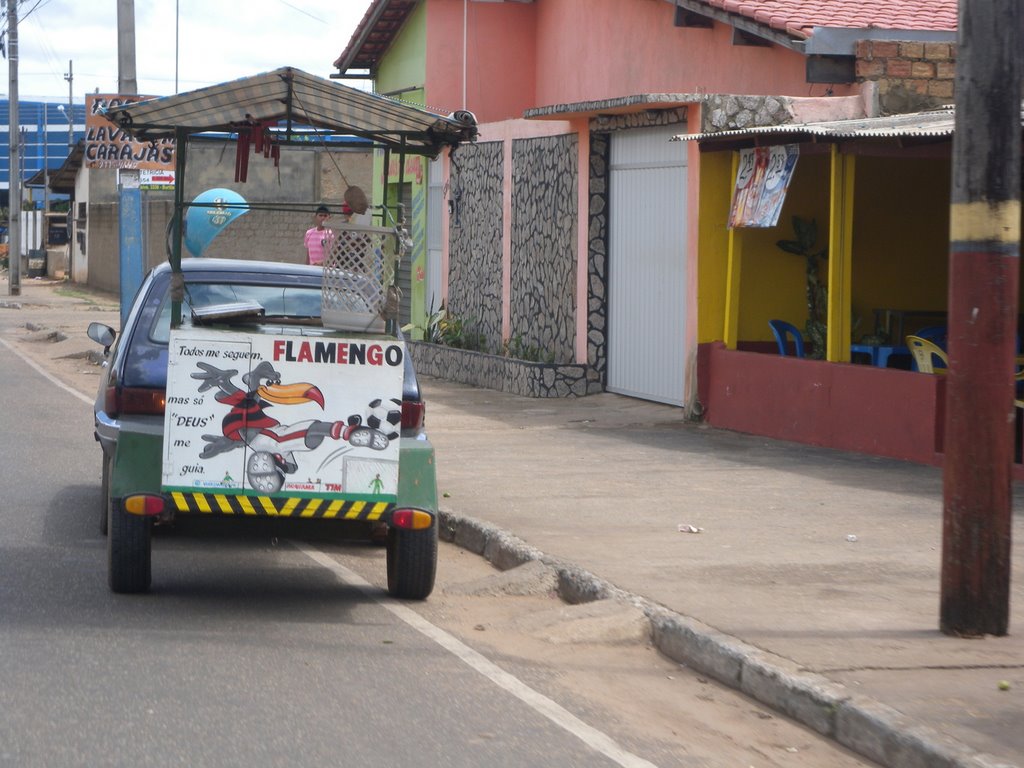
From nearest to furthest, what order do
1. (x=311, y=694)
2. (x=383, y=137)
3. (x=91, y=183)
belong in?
(x=311, y=694) → (x=383, y=137) → (x=91, y=183)

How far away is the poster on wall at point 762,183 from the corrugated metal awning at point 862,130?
21 centimetres

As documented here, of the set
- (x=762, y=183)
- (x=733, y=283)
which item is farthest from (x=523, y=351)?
(x=762, y=183)

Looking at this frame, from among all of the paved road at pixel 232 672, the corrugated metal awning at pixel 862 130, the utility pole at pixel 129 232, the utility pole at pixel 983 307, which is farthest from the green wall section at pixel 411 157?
the utility pole at pixel 983 307

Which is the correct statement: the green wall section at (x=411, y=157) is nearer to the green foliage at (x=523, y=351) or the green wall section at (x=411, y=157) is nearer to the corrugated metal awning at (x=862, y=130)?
the green foliage at (x=523, y=351)

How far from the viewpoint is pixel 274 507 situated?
6.93 m

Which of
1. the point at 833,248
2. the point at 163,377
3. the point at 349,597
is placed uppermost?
the point at 833,248

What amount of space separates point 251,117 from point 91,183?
42.2 meters

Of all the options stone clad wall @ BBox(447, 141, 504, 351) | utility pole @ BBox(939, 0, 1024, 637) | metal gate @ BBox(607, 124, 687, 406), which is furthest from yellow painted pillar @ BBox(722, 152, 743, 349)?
utility pole @ BBox(939, 0, 1024, 637)

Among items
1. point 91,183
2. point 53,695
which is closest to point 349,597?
point 53,695

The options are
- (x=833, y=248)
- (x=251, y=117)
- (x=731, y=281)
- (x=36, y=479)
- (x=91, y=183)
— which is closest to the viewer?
(x=251, y=117)

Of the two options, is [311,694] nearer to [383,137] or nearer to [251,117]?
[251,117]

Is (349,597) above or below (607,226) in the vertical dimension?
below

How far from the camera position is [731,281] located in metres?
14.0

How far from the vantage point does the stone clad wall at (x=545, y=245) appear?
1728 centimetres
